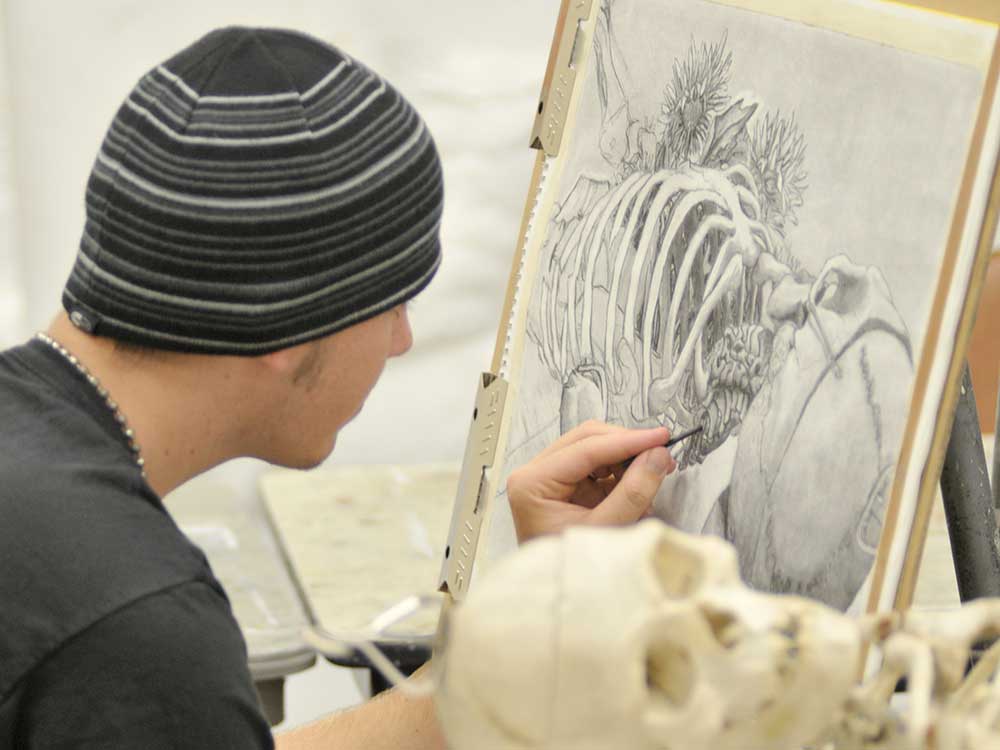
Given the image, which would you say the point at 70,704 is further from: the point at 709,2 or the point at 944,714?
the point at 709,2

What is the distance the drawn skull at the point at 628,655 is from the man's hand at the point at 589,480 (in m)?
0.52

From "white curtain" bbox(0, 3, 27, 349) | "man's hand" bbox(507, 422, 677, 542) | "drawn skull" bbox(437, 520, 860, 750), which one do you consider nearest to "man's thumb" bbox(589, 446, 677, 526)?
"man's hand" bbox(507, 422, 677, 542)

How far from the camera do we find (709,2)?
114 centimetres

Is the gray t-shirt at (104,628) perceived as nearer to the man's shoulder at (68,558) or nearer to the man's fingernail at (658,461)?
the man's shoulder at (68,558)

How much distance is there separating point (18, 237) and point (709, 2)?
66.6 inches

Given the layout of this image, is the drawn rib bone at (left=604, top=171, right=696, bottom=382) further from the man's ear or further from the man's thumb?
the man's ear

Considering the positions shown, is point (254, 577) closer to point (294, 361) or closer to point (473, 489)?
point (473, 489)

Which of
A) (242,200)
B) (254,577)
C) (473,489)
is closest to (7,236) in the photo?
(254,577)

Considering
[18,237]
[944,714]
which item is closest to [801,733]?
[944,714]

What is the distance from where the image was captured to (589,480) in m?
1.19

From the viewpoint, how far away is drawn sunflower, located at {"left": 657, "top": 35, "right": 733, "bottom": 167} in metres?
1.14

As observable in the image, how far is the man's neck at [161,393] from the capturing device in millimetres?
1066

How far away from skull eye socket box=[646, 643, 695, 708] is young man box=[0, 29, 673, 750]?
0.39 metres

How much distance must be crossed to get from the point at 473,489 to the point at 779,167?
434 millimetres
